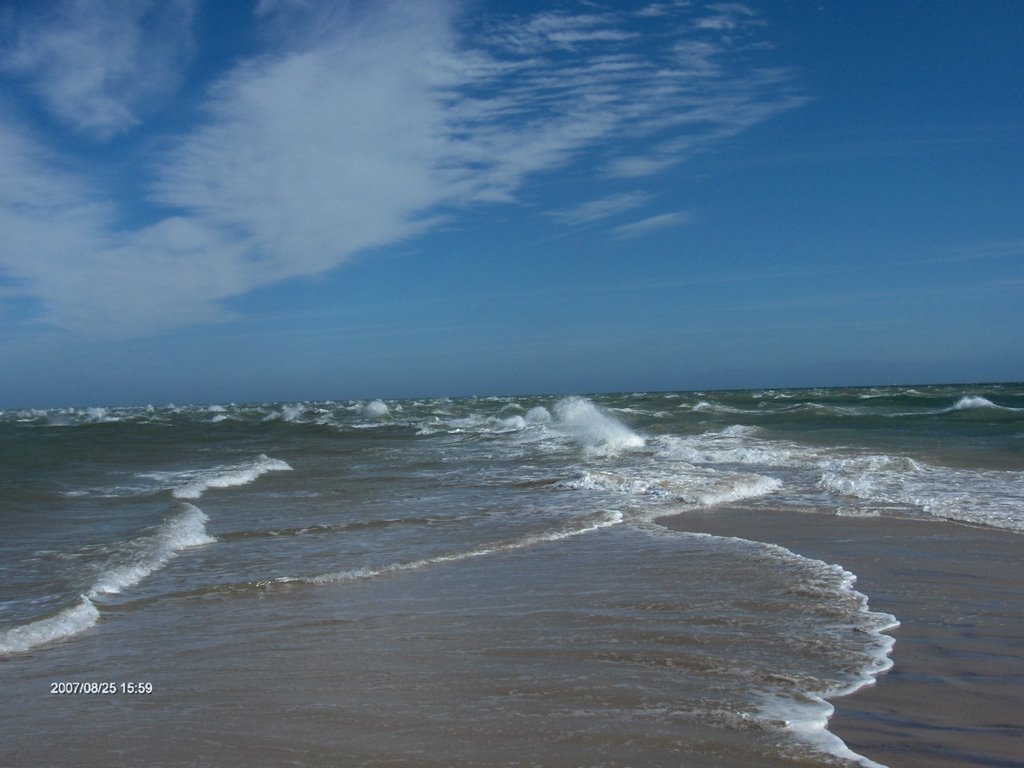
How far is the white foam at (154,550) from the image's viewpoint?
25.9ft

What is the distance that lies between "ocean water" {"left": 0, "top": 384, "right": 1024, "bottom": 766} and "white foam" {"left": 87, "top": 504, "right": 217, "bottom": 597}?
51 millimetres

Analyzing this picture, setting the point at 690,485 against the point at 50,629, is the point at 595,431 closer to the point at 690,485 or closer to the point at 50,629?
the point at 690,485

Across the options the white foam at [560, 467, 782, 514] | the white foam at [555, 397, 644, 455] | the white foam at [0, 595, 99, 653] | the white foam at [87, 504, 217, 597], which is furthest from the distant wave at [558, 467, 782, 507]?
the white foam at [0, 595, 99, 653]

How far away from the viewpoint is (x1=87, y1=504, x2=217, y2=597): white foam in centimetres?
789

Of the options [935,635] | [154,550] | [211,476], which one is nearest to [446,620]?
[935,635]

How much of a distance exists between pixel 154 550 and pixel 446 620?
4779 millimetres

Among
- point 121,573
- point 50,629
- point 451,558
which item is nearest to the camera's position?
point 50,629

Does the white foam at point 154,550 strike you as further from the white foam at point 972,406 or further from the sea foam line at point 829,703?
the white foam at point 972,406

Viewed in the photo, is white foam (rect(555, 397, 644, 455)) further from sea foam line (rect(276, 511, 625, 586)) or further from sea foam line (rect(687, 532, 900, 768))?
sea foam line (rect(687, 532, 900, 768))

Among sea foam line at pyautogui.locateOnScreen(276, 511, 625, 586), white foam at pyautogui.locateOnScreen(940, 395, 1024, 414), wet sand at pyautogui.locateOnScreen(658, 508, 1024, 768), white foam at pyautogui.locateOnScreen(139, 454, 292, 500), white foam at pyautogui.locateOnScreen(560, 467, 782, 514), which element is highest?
white foam at pyautogui.locateOnScreen(940, 395, 1024, 414)

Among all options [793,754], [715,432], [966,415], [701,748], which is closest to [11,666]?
[701,748]

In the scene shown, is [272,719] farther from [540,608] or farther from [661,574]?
[661,574]

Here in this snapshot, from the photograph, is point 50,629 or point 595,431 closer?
point 50,629

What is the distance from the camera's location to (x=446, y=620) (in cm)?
617
